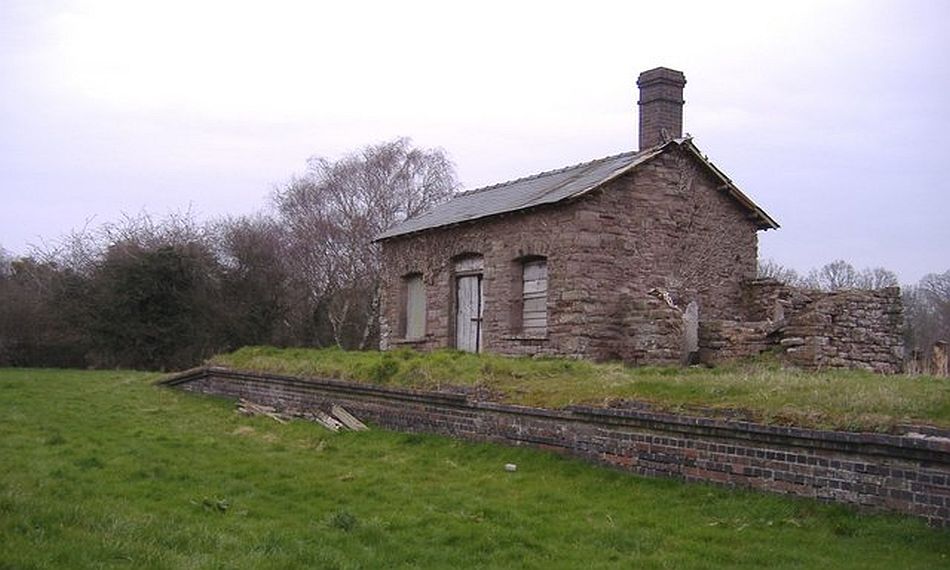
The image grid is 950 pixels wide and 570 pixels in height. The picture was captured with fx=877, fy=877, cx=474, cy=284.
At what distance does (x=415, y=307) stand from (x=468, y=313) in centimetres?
274

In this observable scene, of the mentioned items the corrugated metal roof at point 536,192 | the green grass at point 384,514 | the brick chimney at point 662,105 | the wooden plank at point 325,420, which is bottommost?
the green grass at point 384,514

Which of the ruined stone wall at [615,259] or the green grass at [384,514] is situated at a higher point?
the ruined stone wall at [615,259]

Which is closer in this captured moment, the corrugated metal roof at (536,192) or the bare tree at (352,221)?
the corrugated metal roof at (536,192)

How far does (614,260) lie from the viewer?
1900cm

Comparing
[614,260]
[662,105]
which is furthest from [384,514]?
[662,105]

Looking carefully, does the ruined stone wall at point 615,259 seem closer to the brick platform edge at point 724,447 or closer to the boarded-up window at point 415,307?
the boarded-up window at point 415,307

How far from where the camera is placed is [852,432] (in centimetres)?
845

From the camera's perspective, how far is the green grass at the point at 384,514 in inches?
287

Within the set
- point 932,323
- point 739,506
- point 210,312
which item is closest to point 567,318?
point 739,506

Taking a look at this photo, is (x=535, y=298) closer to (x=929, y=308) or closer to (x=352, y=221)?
(x=352, y=221)

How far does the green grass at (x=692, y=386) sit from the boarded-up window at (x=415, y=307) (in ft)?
17.8

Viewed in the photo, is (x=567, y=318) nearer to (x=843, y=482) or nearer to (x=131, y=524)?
(x=843, y=482)

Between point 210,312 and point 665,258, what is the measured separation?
19.3 metres

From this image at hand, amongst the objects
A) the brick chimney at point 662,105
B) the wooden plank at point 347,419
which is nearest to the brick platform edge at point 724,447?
the wooden plank at point 347,419
